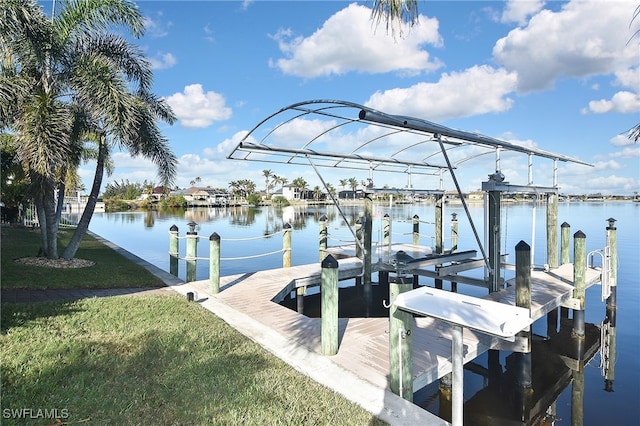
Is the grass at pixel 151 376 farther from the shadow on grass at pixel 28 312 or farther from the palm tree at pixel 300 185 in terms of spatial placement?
the palm tree at pixel 300 185

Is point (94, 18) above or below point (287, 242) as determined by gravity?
above

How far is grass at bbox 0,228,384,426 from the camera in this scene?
3064mm

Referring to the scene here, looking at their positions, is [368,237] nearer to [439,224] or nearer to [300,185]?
[439,224]

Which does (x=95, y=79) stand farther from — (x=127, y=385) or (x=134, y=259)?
(x=127, y=385)

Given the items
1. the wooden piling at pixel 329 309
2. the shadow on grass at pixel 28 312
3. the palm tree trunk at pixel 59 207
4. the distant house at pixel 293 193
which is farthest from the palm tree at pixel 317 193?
the wooden piling at pixel 329 309

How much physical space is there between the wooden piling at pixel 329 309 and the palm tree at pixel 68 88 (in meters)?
6.73

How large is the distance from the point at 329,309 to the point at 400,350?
114 centimetres

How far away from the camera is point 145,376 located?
3688 millimetres

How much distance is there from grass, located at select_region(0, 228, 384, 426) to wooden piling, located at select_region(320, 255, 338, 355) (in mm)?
595

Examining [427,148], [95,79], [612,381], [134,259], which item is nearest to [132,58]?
[95,79]

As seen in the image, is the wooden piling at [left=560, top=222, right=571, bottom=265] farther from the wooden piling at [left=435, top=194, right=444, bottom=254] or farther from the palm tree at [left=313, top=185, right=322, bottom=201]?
the palm tree at [left=313, top=185, right=322, bottom=201]

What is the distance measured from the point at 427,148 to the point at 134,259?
9.35 metres

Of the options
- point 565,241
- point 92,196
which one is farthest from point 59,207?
point 565,241

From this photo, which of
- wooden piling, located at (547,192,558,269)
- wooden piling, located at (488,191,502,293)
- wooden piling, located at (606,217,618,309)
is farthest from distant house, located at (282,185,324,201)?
wooden piling, located at (488,191,502,293)
